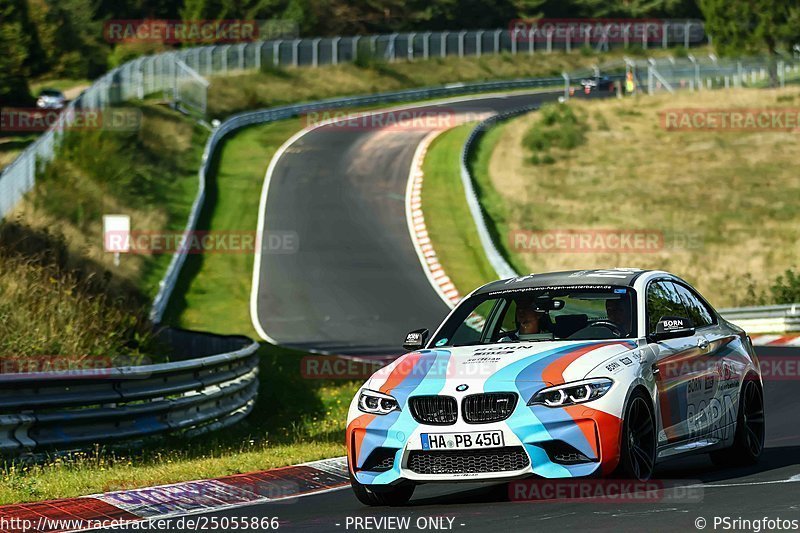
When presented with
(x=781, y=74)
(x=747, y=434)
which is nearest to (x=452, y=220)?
(x=747, y=434)

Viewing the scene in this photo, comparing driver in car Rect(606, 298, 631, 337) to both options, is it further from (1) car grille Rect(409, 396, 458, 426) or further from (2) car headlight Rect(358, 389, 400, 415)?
(2) car headlight Rect(358, 389, 400, 415)

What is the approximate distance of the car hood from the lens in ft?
28.0

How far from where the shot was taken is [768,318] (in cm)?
2823

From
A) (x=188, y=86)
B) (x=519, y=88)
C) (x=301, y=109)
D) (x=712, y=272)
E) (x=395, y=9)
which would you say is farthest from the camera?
(x=395, y=9)

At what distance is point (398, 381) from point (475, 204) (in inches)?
1353

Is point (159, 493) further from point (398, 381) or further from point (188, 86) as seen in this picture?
point (188, 86)

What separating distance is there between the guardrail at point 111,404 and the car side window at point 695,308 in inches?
218

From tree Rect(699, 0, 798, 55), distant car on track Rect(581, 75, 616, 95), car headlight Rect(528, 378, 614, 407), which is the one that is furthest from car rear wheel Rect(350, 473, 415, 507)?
tree Rect(699, 0, 798, 55)

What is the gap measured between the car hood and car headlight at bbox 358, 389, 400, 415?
5 centimetres

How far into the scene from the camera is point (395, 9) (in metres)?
104

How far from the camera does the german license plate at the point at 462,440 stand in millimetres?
8359

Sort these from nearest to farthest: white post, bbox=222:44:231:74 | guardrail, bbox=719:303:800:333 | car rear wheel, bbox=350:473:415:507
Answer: car rear wheel, bbox=350:473:415:507 → guardrail, bbox=719:303:800:333 → white post, bbox=222:44:231:74

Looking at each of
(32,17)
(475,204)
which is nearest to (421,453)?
(475,204)

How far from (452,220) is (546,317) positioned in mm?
33518
